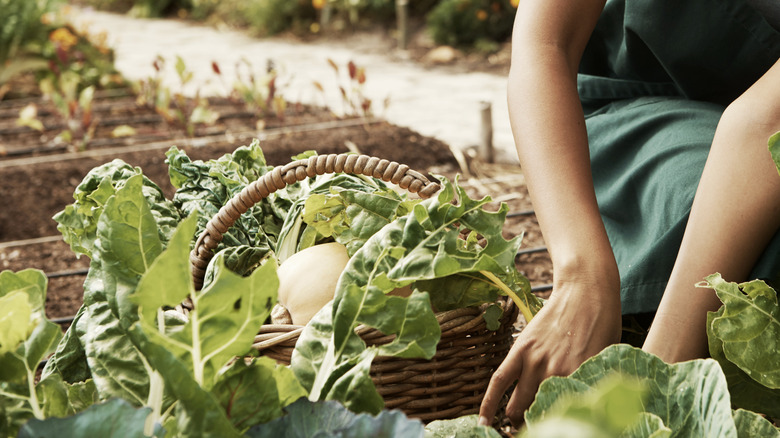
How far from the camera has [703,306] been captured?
99 centimetres

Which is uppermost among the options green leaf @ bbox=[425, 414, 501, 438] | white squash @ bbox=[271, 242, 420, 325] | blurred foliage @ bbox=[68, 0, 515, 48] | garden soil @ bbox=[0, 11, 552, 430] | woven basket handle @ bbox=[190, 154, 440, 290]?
woven basket handle @ bbox=[190, 154, 440, 290]

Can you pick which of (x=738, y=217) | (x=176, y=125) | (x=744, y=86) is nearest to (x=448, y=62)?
(x=176, y=125)

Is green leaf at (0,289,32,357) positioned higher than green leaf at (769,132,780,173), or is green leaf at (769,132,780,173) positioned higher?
green leaf at (769,132,780,173)

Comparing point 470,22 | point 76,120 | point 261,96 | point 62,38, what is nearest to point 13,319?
point 261,96

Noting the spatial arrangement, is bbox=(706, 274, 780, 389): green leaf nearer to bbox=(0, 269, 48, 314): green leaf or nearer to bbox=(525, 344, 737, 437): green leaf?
bbox=(525, 344, 737, 437): green leaf

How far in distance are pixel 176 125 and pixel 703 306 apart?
347 centimetres

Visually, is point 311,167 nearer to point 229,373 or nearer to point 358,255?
point 358,255

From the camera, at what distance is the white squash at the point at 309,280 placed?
1224mm

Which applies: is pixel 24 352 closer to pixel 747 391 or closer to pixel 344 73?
pixel 747 391

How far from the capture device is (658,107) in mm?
1584

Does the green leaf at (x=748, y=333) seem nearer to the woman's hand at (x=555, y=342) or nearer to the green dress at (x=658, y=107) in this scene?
the woman's hand at (x=555, y=342)

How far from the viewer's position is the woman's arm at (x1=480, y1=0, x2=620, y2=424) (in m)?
0.97

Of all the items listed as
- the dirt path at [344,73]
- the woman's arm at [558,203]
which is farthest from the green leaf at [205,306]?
the dirt path at [344,73]

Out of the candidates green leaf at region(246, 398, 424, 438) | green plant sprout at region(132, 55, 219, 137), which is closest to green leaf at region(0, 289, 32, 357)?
green leaf at region(246, 398, 424, 438)
